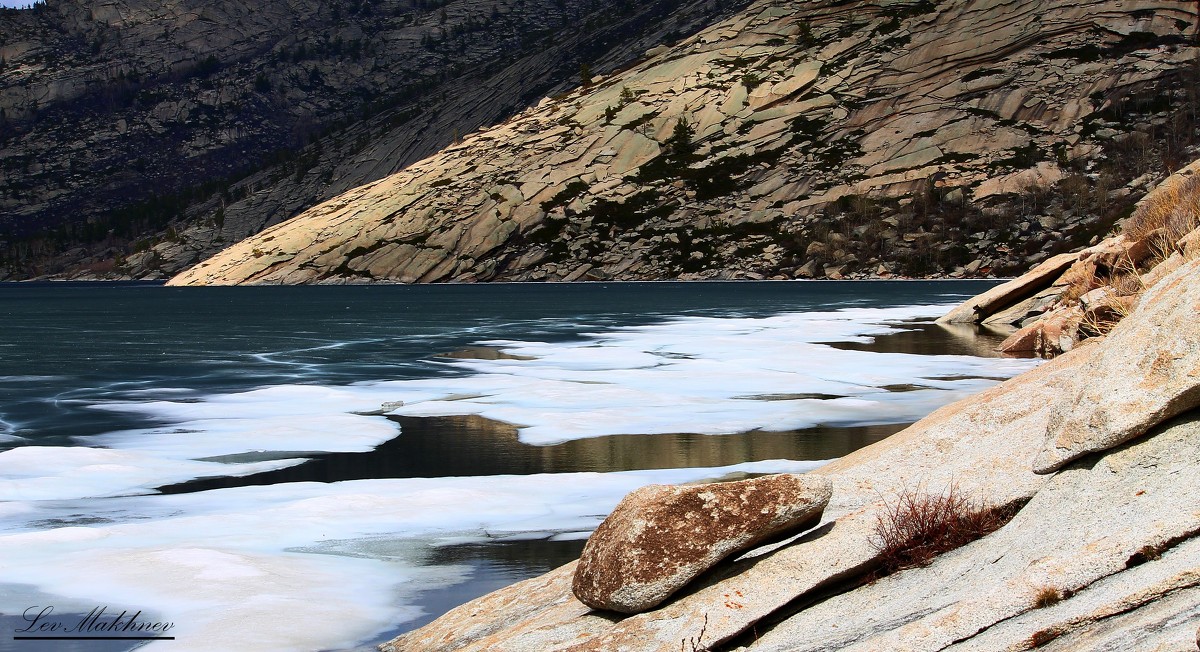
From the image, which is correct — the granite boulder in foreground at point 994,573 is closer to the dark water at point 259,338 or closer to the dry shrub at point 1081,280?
the dark water at point 259,338

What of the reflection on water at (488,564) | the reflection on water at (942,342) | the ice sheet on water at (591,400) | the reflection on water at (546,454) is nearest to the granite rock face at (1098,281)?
the reflection on water at (942,342)

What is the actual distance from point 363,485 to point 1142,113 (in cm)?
14755

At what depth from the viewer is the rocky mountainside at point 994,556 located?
6.52m

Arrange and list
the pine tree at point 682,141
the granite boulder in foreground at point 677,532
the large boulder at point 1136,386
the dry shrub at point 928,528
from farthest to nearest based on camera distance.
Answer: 1. the pine tree at point 682,141
2. the granite boulder in foreground at point 677,532
3. the dry shrub at point 928,528
4. the large boulder at point 1136,386

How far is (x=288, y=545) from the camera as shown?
13.4 meters

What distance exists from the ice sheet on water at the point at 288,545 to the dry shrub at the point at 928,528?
4960 millimetres

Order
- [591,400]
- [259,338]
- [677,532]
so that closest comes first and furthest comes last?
[677,532] < [591,400] < [259,338]

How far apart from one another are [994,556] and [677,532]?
2.29 meters

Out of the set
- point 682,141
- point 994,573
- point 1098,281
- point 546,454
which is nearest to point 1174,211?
point 1098,281

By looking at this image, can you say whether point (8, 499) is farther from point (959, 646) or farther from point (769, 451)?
point (959, 646)

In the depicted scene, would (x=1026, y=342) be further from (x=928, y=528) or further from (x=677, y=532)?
(x=677, y=532)

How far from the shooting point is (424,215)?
16412 cm
